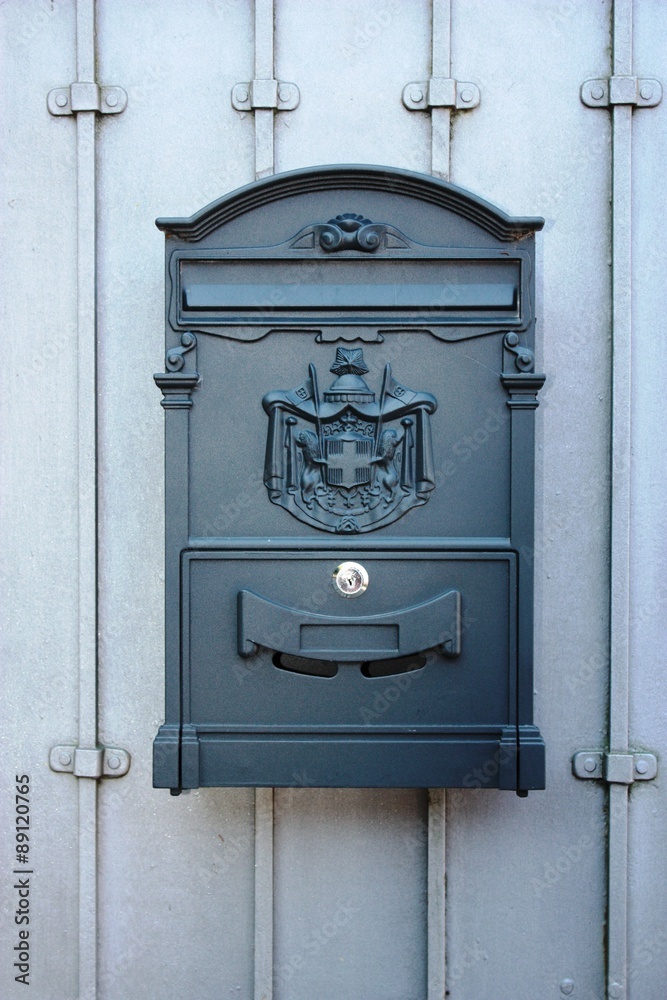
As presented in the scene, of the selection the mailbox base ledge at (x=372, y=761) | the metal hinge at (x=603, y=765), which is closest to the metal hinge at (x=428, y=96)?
the mailbox base ledge at (x=372, y=761)

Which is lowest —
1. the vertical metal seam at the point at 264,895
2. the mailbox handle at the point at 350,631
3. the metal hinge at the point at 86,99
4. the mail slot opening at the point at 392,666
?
the vertical metal seam at the point at 264,895

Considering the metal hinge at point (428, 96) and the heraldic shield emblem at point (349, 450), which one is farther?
the metal hinge at point (428, 96)

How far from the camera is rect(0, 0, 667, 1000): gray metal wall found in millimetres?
2488

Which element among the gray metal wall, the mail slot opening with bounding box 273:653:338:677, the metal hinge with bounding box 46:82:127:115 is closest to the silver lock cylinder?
the mail slot opening with bounding box 273:653:338:677

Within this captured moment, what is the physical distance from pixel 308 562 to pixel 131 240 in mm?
1236

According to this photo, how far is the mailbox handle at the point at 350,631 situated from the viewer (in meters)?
2.04

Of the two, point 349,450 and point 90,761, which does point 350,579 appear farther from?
point 90,761

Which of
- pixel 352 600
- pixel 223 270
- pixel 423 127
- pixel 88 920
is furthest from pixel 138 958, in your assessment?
pixel 423 127

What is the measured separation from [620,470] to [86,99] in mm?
2011

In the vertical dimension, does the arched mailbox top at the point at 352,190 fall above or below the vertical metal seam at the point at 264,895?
above

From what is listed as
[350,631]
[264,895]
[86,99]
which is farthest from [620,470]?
[86,99]

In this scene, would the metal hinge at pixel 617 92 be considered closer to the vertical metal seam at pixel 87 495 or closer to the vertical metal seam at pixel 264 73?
the vertical metal seam at pixel 264 73

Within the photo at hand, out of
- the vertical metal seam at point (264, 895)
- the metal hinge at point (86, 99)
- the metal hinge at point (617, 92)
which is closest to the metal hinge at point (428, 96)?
the metal hinge at point (617, 92)

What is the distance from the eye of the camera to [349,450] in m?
2.06
